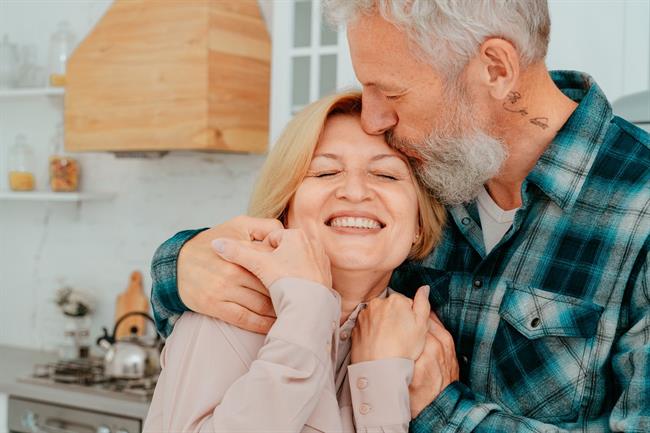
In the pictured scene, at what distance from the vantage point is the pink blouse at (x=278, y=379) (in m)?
1.29

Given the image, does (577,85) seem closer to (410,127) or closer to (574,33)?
(410,127)

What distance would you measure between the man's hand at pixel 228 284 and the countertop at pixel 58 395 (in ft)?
5.40

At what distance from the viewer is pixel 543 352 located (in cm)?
150

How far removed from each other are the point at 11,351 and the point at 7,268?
0.46 metres

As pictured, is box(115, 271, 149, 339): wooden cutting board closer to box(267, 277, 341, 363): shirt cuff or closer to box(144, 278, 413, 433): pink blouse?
box(144, 278, 413, 433): pink blouse

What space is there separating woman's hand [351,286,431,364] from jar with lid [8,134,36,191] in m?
2.83

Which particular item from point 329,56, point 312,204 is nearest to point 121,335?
point 329,56

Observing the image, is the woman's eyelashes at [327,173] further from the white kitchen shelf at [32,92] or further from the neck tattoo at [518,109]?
the white kitchen shelf at [32,92]

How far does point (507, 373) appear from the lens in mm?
1537

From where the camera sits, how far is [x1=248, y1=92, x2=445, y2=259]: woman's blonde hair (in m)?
1.58

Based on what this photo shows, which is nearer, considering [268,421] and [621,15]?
[268,421]

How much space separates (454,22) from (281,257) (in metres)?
0.52

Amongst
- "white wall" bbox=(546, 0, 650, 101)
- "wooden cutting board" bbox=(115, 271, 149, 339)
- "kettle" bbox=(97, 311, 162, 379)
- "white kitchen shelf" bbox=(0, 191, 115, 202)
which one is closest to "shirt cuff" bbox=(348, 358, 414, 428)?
"white wall" bbox=(546, 0, 650, 101)

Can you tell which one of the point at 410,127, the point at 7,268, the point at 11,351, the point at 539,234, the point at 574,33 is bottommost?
the point at 11,351
